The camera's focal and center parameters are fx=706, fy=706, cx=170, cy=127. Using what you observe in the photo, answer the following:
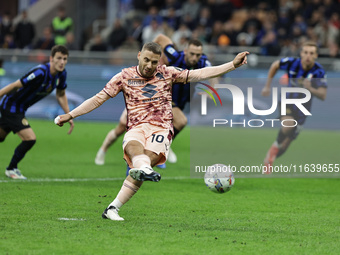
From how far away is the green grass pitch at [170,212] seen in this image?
6535 mm

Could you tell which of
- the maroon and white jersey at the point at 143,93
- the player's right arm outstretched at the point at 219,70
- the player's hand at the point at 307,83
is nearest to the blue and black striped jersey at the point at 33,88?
the maroon and white jersey at the point at 143,93

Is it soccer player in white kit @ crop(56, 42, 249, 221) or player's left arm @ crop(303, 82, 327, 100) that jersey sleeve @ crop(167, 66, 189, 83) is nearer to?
soccer player in white kit @ crop(56, 42, 249, 221)

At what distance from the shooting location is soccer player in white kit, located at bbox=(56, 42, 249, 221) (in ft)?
25.0

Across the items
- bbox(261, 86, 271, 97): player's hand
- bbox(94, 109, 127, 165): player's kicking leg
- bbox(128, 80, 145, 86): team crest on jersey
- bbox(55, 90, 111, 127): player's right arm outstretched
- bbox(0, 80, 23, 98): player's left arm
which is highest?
bbox(128, 80, 145, 86): team crest on jersey

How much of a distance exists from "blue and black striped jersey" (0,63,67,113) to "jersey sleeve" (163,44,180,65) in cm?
195

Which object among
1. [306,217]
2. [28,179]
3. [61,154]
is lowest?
[61,154]

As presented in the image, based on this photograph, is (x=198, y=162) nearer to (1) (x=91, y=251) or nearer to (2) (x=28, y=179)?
(2) (x=28, y=179)

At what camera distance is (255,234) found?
7.19m

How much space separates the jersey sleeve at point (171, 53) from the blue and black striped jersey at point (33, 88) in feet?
6.40

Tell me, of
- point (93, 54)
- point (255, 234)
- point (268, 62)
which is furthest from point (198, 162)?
point (93, 54)

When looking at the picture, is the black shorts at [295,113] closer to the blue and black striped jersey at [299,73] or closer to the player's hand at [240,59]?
the blue and black striped jersey at [299,73]

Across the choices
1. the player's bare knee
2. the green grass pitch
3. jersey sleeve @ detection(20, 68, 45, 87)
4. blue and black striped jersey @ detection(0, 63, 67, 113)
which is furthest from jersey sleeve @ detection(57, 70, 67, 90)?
the player's bare knee

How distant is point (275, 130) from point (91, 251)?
6514 millimetres

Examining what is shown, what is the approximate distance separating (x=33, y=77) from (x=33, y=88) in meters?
0.22
